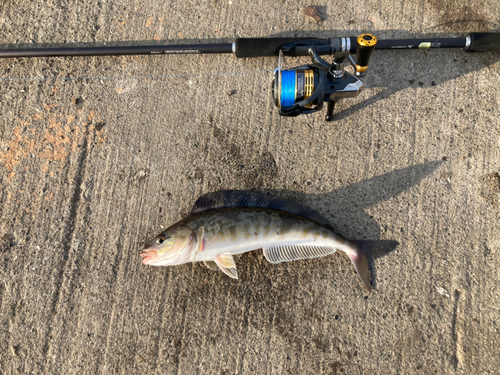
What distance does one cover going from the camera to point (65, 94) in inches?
120

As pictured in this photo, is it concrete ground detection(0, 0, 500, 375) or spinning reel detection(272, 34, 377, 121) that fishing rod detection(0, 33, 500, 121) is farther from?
concrete ground detection(0, 0, 500, 375)

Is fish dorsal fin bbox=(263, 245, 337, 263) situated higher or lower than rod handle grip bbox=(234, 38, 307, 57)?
lower

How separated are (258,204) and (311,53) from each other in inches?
53.1

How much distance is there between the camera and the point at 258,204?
270 centimetres

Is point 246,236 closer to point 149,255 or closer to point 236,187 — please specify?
point 236,187

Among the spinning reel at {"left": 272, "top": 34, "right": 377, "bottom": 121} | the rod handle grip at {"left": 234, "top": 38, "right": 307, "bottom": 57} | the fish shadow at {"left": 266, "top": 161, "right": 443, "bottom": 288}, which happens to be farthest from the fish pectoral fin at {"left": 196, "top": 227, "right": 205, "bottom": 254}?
the rod handle grip at {"left": 234, "top": 38, "right": 307, "bottom": 57}

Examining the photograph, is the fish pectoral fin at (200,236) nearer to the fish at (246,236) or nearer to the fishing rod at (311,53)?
the fish at (246,236)

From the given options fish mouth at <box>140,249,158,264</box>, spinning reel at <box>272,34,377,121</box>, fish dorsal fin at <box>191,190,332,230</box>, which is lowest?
fish mouth at <box>140,249,158,264</box>

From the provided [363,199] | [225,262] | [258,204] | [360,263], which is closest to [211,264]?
[225,262]

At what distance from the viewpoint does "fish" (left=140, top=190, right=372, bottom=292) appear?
2.50 m

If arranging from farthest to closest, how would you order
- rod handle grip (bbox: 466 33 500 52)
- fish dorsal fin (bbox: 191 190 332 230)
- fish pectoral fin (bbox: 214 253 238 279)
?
rod handle grip (bbox: 466 33 500 52)
fish dorsal fin (bbox: 191 190 332 230)
fish pectoral fin (bbox: 214 253 238 279)

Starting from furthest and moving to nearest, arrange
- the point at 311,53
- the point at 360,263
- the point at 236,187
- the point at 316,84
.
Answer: the point at 236,187, the point at 311,53, the point at 360,263, the point at 316,84

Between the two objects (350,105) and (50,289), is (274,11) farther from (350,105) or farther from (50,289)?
(50,289)

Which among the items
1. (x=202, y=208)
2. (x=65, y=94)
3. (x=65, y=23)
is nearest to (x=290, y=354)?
(x=202, y=208)
